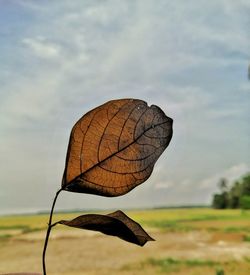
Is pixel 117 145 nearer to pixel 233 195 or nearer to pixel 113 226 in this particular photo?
pixel 113 226

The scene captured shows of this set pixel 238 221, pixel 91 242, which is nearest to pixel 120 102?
pixel 91 242

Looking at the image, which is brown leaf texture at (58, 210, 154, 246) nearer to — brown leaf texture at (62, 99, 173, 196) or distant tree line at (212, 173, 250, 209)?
brown leaf texture at (62, 99, 173, 196)

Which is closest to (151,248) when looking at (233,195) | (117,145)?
(233,195)

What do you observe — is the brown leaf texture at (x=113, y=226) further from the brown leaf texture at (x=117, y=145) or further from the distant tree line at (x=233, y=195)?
the distant tree line at (x=233, y=195)

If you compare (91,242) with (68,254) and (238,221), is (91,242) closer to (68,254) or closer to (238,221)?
(68,254)

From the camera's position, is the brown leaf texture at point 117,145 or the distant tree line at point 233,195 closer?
the brown leaf texture at point 117,145

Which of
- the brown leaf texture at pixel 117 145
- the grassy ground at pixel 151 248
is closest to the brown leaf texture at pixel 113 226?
the brown leaf texture at pixel 117 145

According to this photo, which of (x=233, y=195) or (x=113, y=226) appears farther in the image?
(x=233, y=195)
